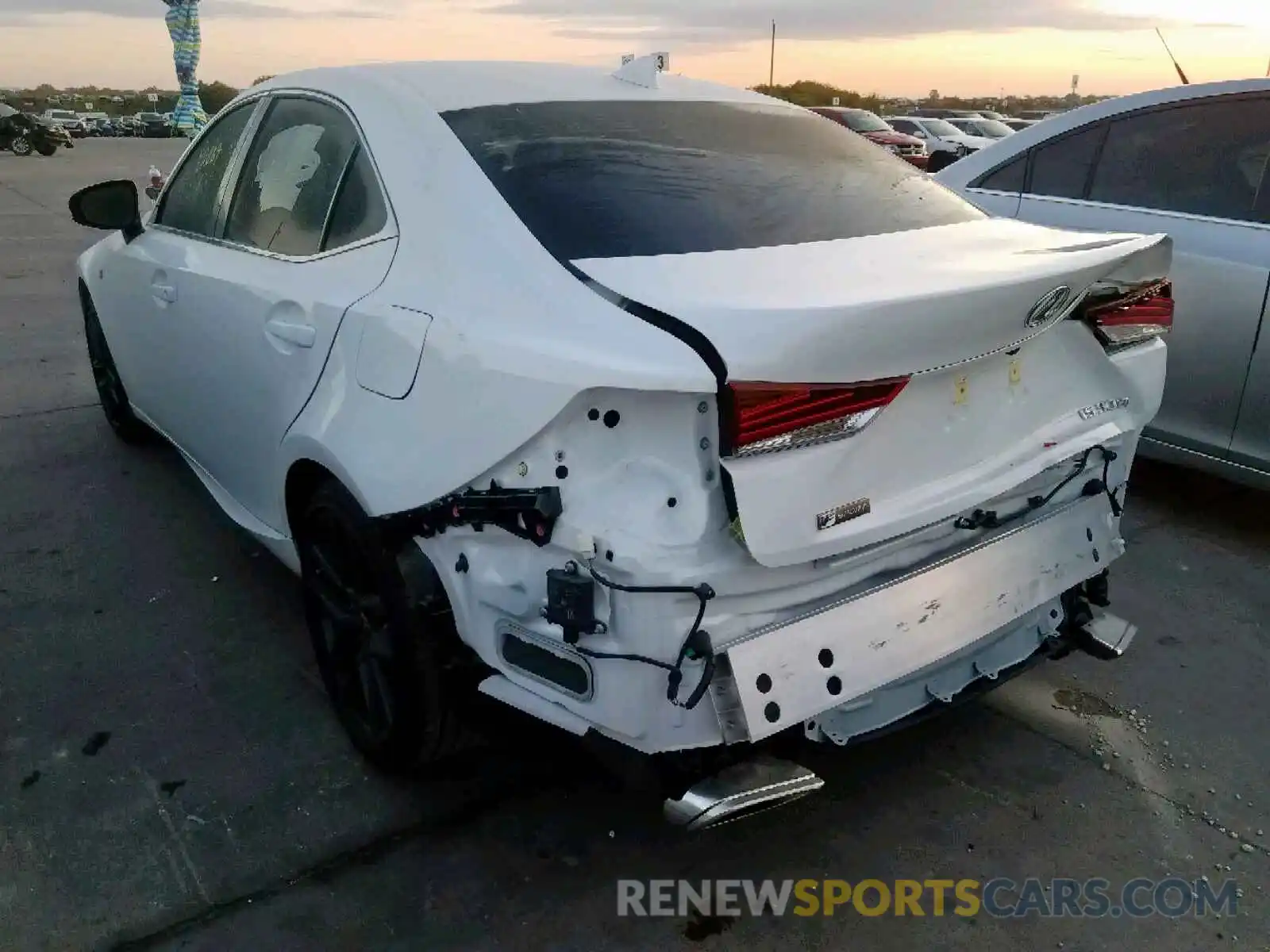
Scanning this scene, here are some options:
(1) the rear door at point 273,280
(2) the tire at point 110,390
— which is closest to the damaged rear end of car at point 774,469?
(1) the rear door at point 273,280

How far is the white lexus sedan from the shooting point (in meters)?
1.90

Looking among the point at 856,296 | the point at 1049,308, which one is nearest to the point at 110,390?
the point at 856,296

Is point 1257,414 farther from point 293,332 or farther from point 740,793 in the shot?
point 293,332

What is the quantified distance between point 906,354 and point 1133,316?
1.00m

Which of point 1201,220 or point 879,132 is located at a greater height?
point 1201,220

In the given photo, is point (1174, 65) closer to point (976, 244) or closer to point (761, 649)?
point (976, 244)

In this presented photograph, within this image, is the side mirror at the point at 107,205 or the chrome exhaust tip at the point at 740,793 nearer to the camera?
the chrome exhaust tip at the point at 740,793

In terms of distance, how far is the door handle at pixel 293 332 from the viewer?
102 inches

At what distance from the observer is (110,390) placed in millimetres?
5055

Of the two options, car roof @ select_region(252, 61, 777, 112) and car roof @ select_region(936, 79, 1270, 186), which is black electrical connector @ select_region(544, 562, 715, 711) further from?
car roof @ select_region(936, 79, 1270, 186)

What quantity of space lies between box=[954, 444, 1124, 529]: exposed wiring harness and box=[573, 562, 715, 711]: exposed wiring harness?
699mm

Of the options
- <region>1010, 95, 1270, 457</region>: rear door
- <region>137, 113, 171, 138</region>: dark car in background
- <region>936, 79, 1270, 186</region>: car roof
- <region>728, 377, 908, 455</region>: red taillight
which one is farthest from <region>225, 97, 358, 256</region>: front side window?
<region>137, 113, 171, 138</region>: dark car in background

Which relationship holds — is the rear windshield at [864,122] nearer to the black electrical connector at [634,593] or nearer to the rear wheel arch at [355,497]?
the rear wheel arch at [355,497]

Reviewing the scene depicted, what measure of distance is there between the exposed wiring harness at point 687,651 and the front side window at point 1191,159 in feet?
10.9
